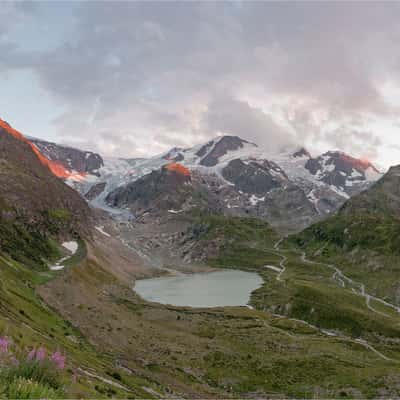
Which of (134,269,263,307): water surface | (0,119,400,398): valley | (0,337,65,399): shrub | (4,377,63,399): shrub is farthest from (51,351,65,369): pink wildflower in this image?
(134,269,263,307): water surface

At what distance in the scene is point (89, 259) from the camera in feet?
493

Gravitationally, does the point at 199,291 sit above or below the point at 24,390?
above

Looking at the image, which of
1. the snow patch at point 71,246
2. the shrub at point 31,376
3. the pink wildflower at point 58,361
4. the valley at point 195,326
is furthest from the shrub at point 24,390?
the snow patch at point 71,246

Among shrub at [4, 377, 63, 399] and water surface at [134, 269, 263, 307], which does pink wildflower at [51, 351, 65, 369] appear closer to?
shrub at [4, 377, 63, 399]

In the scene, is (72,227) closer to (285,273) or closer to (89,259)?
(89,259)

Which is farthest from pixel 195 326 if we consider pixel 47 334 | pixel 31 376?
pixel 31 376

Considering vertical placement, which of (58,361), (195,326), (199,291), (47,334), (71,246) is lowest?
(47,334)

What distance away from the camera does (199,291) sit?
164 meters

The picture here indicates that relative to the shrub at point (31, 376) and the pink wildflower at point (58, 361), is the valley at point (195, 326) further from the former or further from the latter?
the pink wildflower at point (58, 361)

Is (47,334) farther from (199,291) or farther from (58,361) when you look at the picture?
(199,291)

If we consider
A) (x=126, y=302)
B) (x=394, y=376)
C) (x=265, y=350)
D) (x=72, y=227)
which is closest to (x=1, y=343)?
(x=394, y=376)

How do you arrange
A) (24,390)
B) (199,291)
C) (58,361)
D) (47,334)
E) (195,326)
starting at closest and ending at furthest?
(24,390), (58,361), (47,334), (195,326), (199,291)

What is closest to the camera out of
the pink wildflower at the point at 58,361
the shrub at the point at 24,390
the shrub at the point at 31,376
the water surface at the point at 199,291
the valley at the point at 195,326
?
the shrub at the point at 24,390

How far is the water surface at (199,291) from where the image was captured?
13762cm
